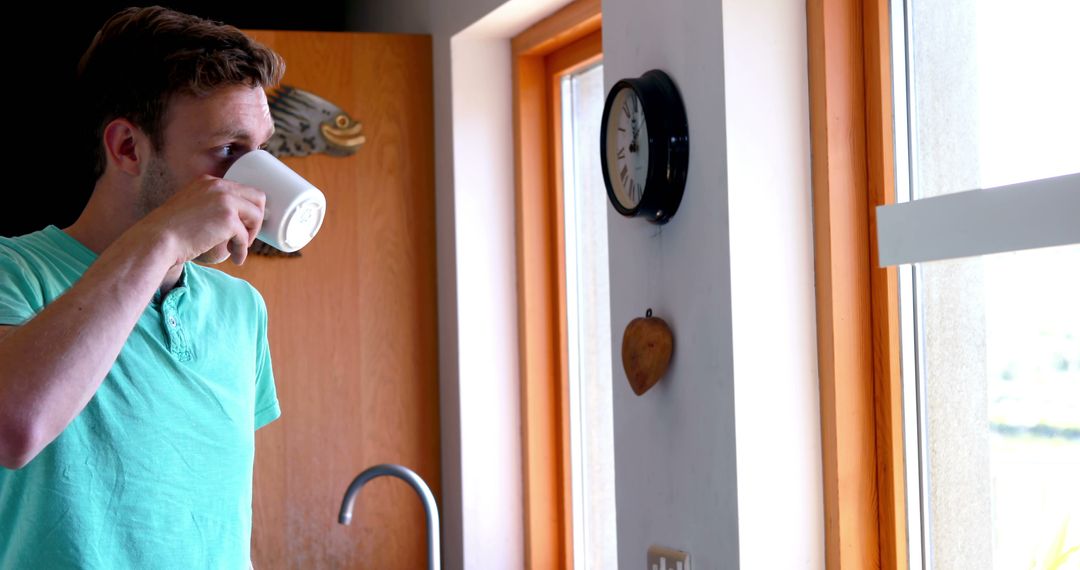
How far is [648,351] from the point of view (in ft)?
5.43

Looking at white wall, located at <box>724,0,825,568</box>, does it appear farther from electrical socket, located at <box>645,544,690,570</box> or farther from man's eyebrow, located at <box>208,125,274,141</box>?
man's eyebrow, located at <box>208,125,274,141</box>

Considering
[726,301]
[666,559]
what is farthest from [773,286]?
[666,559]

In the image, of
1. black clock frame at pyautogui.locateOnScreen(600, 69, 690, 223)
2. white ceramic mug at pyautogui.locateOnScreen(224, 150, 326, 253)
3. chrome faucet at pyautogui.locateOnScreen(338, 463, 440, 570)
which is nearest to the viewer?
white ceramic mug at pyautogui.locateOnScreen(224, 150, 326, 253)

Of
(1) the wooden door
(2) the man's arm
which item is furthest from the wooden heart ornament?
(1) the wooden door

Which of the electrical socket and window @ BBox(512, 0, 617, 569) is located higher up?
window @ BBox(512, 0, 617, 569)

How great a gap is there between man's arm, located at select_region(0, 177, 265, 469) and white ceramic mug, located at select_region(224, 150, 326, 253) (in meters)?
0.14

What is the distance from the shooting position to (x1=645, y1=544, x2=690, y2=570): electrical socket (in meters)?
1.62

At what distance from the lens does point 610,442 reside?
2373 millimetres

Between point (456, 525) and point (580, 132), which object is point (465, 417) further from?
point (580, 132)

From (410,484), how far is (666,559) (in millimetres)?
597

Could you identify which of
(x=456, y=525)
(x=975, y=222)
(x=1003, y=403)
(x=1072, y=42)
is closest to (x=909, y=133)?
(x=1072, y=42)

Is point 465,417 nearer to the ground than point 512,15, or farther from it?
nearer to the ground

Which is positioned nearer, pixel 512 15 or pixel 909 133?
pixel 909 133

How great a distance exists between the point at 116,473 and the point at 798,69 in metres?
1.08
